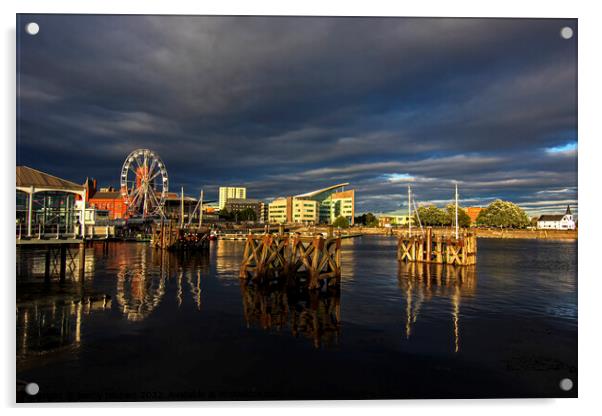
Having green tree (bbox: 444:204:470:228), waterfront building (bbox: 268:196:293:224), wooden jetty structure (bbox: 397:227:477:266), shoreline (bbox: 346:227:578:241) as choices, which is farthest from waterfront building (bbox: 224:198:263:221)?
wooden jetty structure (bbox: 397:227:477:266)

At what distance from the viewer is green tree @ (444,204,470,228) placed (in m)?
130

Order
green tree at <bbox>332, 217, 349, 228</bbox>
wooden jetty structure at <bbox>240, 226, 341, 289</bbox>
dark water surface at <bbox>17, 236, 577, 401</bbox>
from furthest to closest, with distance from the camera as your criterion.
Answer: green tree at <bbox>332, 217, 349, 228</bbox>
wooden jetty structure at <bbox>240, 226, 341, 289</bbox>
dark water surface at <bbox>17, 236, 577, 401</bbox>

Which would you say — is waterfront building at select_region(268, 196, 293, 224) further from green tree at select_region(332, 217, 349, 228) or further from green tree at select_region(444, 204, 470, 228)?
green tree at select_region(444, 204, 470, 228)

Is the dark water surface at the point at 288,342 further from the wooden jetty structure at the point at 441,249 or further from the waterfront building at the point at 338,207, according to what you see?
the waterfront building at the point at 338,207

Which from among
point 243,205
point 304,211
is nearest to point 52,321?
point 304,211

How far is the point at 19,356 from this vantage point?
11023 millimetres

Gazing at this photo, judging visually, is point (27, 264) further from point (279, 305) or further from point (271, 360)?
point (271, 360)

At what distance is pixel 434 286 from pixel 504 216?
10924 cm

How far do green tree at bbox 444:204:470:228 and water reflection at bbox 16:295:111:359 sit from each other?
126 meters

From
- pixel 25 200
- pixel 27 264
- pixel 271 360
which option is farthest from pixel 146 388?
Result: pixel 27 264

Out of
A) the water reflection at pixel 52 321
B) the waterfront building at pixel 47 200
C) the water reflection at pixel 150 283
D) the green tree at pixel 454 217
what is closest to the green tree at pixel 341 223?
the green tree at pixel 454 217

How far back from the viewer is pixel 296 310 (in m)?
17.3
